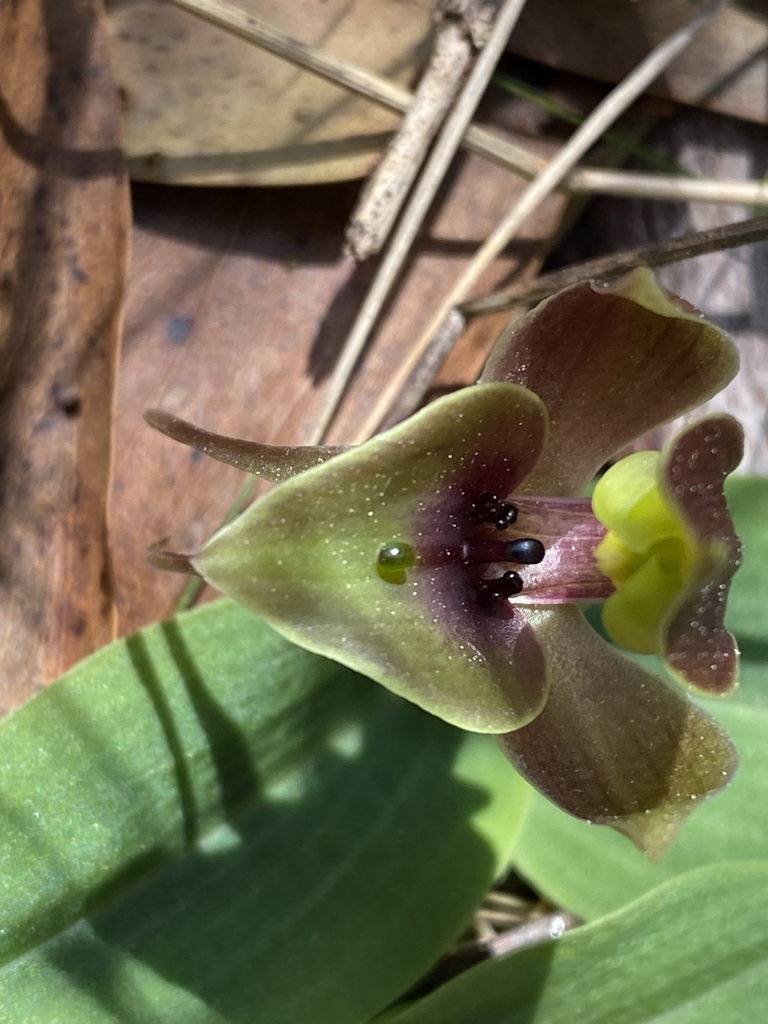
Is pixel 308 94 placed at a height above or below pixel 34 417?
above

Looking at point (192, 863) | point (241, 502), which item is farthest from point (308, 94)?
point (192, 863)

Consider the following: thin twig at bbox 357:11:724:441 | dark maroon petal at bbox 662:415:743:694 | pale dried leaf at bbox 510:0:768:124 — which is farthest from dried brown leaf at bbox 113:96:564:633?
dark maroon petal at bbox 662:415:743:694

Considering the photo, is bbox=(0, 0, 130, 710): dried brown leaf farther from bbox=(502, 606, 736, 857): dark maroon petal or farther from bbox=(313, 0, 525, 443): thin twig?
bbox=(502, 606, 736, 857): dark maroon petal

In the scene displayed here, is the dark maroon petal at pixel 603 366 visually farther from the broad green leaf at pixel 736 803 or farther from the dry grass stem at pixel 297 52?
the dry grass stem at pixel 297 52

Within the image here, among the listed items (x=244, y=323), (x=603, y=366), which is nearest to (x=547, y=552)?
(x=603, y=366)

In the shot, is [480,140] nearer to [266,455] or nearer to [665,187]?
[665,187]

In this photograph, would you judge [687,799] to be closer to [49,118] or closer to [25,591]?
[25,591]
